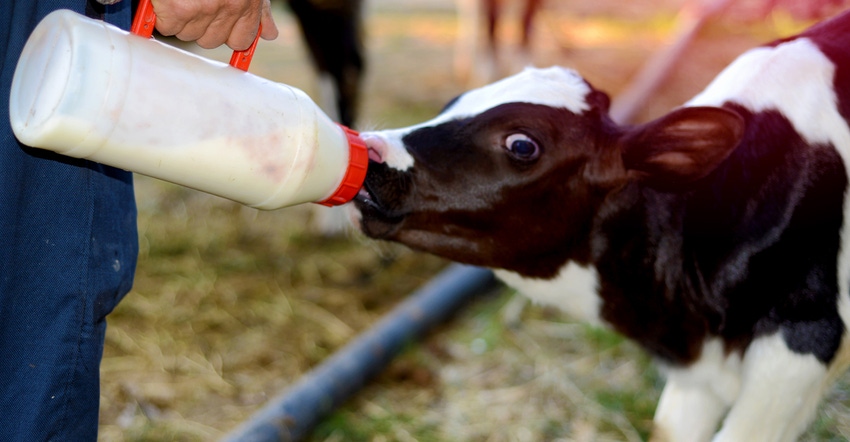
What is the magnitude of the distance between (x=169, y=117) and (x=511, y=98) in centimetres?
100

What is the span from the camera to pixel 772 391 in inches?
86.3

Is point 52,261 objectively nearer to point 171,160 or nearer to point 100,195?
point 100,195

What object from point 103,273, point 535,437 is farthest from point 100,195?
point 535,437

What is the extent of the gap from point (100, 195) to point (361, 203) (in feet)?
2.24

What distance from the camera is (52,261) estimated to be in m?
1.69

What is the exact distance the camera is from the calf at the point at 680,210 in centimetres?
222

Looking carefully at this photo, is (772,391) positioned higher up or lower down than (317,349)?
higher up

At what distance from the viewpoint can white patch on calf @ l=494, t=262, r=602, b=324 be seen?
8.04 ft

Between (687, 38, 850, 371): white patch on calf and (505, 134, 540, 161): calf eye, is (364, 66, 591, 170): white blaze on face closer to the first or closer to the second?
(505, 134, 540, 161): calf eye

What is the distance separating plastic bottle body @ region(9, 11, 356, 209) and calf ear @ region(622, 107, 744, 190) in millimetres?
846

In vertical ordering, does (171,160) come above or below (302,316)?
above

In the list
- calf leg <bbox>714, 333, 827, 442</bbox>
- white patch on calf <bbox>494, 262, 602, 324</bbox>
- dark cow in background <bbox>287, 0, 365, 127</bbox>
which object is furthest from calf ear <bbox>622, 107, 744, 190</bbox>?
dark cow in background <bbox>287, 0, 365, 127</bbox>

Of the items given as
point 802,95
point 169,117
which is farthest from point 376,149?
point 802,95

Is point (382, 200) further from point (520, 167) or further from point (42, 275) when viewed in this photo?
point (42, 275)
